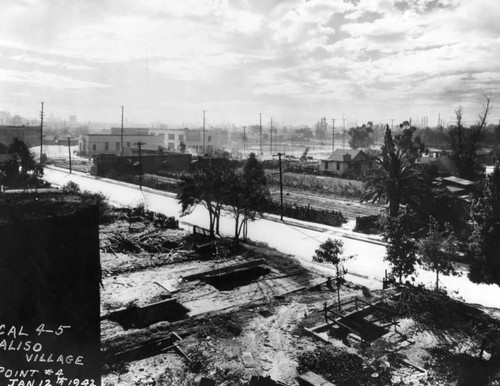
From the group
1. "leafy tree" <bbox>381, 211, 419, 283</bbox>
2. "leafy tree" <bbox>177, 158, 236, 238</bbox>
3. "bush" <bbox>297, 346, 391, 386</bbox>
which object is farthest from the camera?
"leafy tree" <bbox>177, 158, 236, 238</bbox>

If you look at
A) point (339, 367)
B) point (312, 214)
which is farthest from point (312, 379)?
point (312, 214)

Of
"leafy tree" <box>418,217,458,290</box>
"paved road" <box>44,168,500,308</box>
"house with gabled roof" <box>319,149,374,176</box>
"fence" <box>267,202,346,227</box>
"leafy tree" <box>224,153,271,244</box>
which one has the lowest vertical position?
"paved road" <box>44,168,500,308</box>

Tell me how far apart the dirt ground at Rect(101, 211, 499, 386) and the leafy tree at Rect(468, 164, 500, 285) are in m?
1.70

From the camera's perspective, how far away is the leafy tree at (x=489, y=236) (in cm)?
1695

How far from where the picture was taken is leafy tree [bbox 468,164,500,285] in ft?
55.6

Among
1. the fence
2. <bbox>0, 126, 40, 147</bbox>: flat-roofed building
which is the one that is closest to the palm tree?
the fence

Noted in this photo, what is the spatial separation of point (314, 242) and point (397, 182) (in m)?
7.73

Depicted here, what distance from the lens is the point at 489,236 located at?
1697cm

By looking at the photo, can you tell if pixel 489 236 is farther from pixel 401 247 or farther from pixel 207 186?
pixel 207 186

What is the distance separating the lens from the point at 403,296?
18234 mm

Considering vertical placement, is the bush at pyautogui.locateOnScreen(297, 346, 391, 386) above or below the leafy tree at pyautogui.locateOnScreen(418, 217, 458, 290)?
below

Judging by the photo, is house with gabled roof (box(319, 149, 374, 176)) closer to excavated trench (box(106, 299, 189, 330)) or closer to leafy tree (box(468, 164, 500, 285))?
leafy tree (box(468, 164, 500, 285))

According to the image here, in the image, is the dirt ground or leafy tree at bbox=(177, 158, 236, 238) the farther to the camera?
leafy tree at bbox=(177, 158, 236, 238)

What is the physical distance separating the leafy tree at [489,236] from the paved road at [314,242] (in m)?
1.81
